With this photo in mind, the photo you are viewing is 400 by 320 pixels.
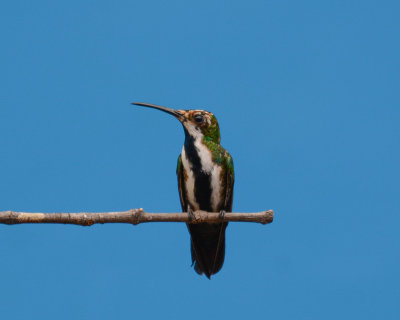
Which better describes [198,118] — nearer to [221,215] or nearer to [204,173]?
[204,173]

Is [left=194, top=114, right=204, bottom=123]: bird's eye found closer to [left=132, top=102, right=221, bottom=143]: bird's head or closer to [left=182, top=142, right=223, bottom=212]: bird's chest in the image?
[left=132, top=102, right=221, bottom=143]: bird's head

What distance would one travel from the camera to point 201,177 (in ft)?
20.6

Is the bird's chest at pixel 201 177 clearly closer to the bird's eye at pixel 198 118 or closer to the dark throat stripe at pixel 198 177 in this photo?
the dark throat stripe at pixel 198 177

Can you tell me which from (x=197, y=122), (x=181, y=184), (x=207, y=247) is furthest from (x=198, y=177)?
(x=207, y=247)

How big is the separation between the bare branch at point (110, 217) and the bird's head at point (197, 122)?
1014 millimetres

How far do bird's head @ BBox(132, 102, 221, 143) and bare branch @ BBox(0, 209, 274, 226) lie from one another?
101 cm

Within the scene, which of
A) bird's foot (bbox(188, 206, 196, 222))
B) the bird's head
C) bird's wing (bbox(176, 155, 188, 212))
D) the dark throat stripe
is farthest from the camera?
bird's wing (bbox(176, 155, 188, 212))

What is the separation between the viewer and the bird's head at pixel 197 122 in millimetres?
6355

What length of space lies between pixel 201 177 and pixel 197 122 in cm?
57

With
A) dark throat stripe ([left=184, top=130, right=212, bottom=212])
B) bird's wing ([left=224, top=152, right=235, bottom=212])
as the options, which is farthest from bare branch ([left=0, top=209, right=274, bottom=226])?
bird's wing ([left=224, top=152, right=235, bottom=212])

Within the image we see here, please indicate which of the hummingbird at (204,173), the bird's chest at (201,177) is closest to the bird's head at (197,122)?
the hummingbird at (204,173)

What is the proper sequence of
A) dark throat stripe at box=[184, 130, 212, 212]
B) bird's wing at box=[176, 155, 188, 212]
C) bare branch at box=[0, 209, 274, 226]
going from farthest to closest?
bird's wing at box=[176, 155, 188, 212]
dark throat stripe at box=[184, 130, 212, 212]
bare branch at box=[0, 209, 274, 226]

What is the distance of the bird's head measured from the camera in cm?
636

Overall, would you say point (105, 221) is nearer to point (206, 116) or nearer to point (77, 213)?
point (77, 213)
